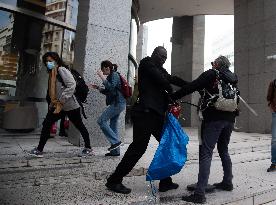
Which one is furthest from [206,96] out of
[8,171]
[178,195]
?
[8,171]

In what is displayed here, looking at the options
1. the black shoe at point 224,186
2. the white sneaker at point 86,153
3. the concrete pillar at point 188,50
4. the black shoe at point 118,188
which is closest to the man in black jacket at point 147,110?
the black shoe at point 118,188

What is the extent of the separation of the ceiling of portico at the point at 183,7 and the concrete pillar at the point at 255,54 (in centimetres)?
329

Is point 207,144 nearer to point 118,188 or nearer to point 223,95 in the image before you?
point 223,95

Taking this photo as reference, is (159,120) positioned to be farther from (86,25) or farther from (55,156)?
(86,25)

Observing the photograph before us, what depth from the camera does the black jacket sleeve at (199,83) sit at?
9.44 feet

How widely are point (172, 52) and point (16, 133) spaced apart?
44.4ft

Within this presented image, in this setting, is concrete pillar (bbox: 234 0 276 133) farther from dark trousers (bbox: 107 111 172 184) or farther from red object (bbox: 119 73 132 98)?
dark trousers (bbox: 107 111 172 184)

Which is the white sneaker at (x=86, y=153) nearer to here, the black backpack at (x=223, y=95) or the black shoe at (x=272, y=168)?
the black backpack at (x=223, y=95)

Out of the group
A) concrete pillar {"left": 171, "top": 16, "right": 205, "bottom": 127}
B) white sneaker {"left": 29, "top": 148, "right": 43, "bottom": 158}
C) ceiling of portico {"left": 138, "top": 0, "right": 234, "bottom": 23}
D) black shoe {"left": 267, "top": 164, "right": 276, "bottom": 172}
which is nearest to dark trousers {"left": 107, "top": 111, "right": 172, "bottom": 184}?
white sneaker {"left": 29, "top": 148, "right": 43, "bottom": 158}

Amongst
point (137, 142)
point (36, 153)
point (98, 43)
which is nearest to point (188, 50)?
point (98, 43)

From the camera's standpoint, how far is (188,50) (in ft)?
58.3

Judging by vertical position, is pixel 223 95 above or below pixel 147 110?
above

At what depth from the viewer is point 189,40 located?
17.7m

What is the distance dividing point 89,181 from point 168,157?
1.18m
